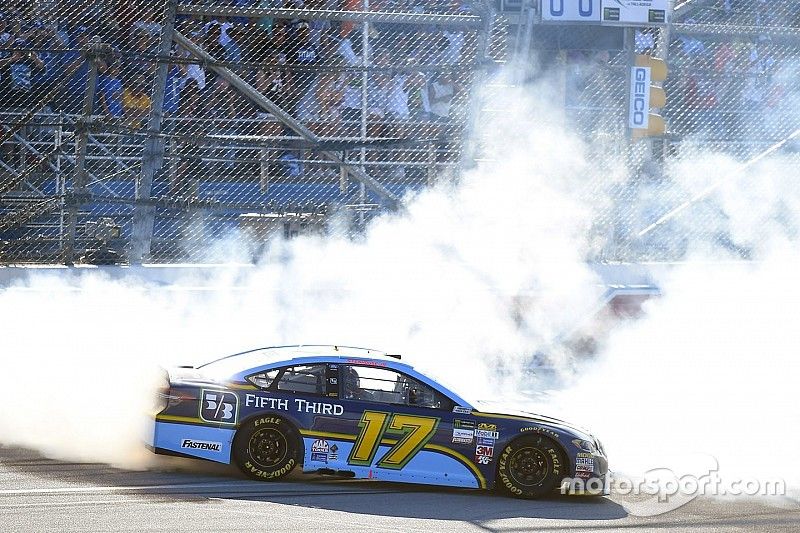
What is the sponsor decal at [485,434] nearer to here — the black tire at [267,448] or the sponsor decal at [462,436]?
the sponsor decal at [462,436]

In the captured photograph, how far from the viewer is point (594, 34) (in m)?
11.0

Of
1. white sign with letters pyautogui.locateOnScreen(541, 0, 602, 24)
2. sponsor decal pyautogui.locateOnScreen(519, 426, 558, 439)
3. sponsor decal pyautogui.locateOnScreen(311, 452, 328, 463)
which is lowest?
sponsor decal pyautogui.locateOnScreen(311, 452, 328, 463)

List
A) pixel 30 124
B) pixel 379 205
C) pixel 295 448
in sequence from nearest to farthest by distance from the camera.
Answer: pixel 295 448
pixel 30 124
pixel 379 205

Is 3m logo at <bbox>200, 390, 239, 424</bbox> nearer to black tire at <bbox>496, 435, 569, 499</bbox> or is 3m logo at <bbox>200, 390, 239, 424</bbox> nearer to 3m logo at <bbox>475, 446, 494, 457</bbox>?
3m logo at <bbox>475, 446, 494, 457</bbox>

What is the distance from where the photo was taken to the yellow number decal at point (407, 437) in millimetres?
6980

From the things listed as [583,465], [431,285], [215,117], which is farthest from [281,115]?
[583,465]

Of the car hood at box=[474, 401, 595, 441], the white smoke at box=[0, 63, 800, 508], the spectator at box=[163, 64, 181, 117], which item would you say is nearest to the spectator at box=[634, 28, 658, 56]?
the white smoke at box=[0, 63, 800, 508]

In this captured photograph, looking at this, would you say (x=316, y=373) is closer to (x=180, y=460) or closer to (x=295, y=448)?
(x=295, y=448)

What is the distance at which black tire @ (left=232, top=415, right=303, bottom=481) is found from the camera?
686 centimetres

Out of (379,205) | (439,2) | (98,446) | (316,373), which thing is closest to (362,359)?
(316,373)

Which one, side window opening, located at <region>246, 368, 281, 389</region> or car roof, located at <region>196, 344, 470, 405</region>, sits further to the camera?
car roof, located at <region>196, 344, 470, 405</region>

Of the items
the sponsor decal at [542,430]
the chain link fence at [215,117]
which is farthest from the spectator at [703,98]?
the sponsor decal at [542,430]

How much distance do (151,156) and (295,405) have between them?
372cm

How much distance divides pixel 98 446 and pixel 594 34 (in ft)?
20.8
